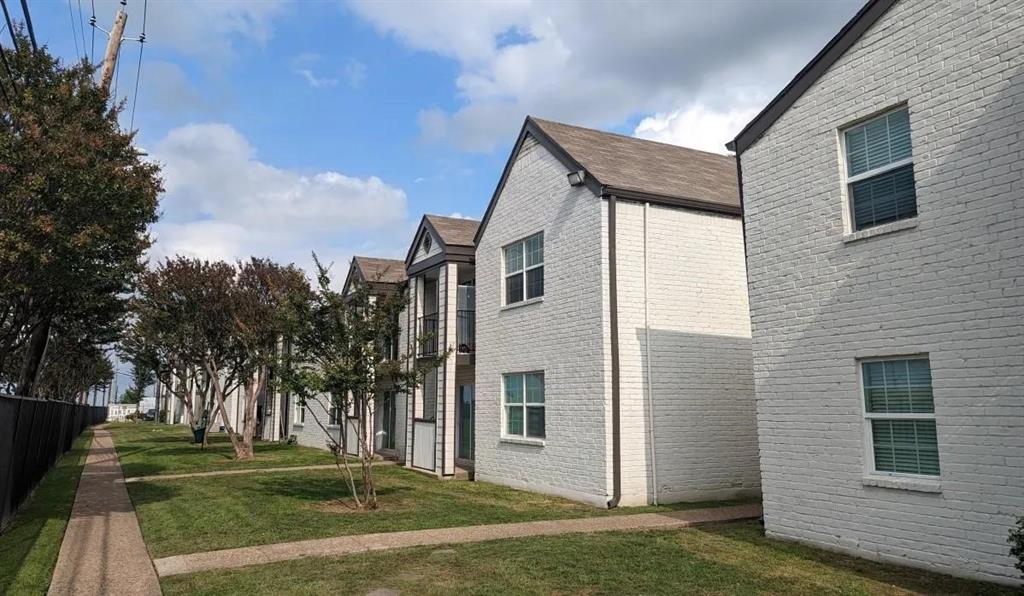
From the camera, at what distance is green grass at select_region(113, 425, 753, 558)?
10289 mm

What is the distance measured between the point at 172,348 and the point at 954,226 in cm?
2339

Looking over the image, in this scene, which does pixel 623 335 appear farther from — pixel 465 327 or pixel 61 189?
pixel 61 189

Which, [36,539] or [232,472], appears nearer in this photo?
[36,539]

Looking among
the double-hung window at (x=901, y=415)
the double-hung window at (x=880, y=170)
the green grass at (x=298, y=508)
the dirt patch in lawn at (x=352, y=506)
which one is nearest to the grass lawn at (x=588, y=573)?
the double-hung window at (x=901, y=415)

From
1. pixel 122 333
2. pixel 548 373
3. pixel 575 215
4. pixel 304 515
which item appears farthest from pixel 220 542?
pixel 122 333

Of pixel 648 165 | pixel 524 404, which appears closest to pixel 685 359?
pixel 524 404

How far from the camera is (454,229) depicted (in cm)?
2003

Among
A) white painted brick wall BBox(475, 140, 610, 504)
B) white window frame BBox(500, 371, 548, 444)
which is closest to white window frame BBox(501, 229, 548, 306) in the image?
white painted brick wall BBox(475, 140, 610, 504)

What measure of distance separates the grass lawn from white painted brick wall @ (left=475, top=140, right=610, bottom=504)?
401 cm

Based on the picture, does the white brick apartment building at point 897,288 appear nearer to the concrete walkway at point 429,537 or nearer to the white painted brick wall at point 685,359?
the concrete walkway at point 429,537

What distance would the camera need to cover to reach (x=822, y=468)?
360 inches

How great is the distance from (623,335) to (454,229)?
26.2 ft

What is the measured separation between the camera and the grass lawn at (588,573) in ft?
23.9

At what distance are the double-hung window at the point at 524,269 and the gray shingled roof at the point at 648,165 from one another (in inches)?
84.7
